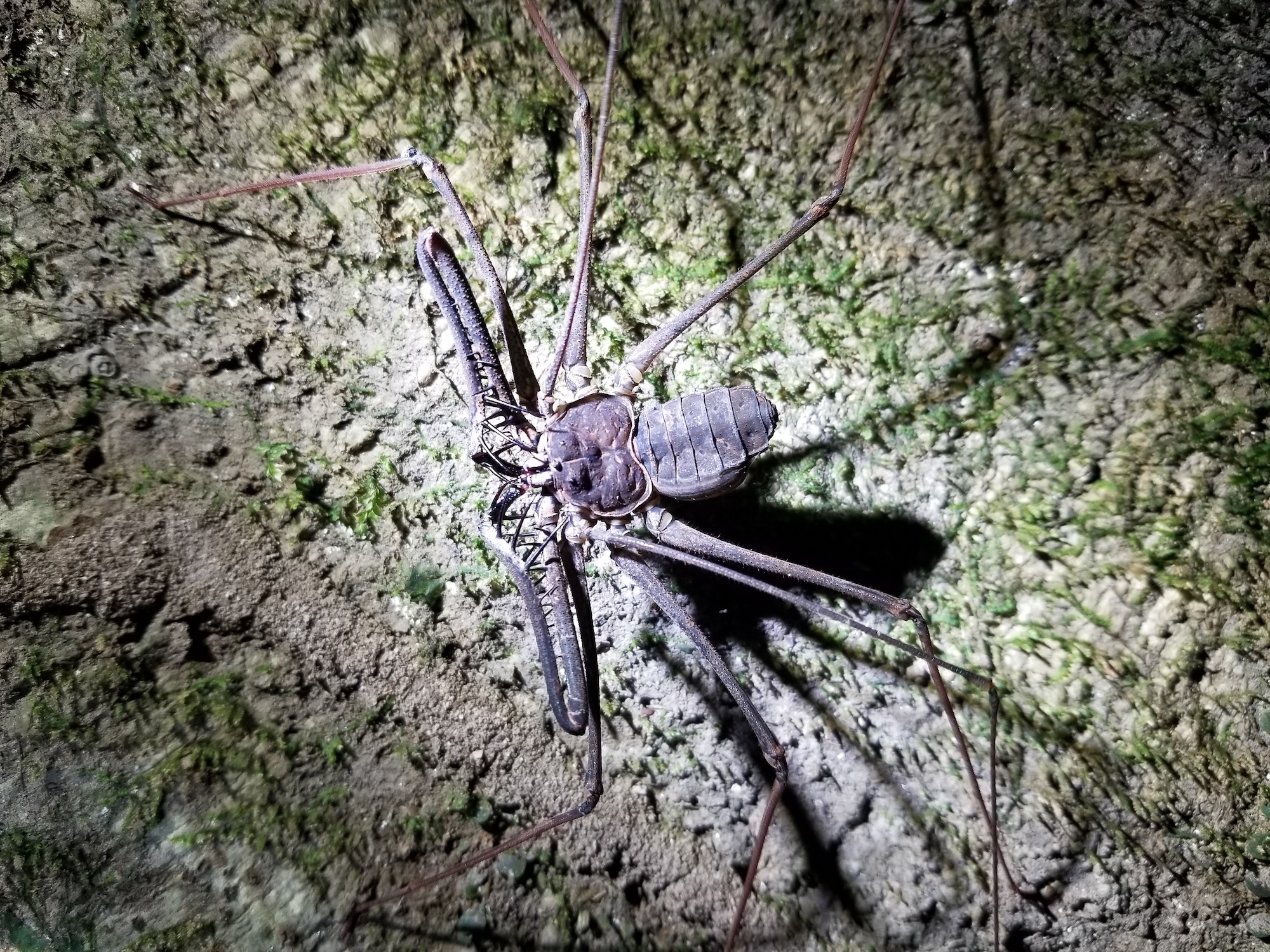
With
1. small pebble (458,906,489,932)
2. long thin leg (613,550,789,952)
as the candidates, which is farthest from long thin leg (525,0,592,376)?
small pebble (458,906,489,932)

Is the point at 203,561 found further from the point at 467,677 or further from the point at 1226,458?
the point at 1226,458

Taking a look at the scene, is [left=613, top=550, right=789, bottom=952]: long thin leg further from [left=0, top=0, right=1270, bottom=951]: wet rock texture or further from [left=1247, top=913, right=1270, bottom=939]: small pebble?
[left=1247, top=913, right=1270, bottom=939]: small pebble

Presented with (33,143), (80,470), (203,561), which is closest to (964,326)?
(203,561)

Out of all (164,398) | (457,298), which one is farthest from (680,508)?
(164,398)

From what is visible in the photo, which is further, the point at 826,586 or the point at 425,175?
the point at 425,175

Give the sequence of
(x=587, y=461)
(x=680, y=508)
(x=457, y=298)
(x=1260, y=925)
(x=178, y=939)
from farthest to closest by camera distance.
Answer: (x=680, y=508)
(x=587, y=461)
(x=457, y=298)
(x=1260, y=925)
(x=178, y=939)

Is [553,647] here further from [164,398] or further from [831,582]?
[164,398]
